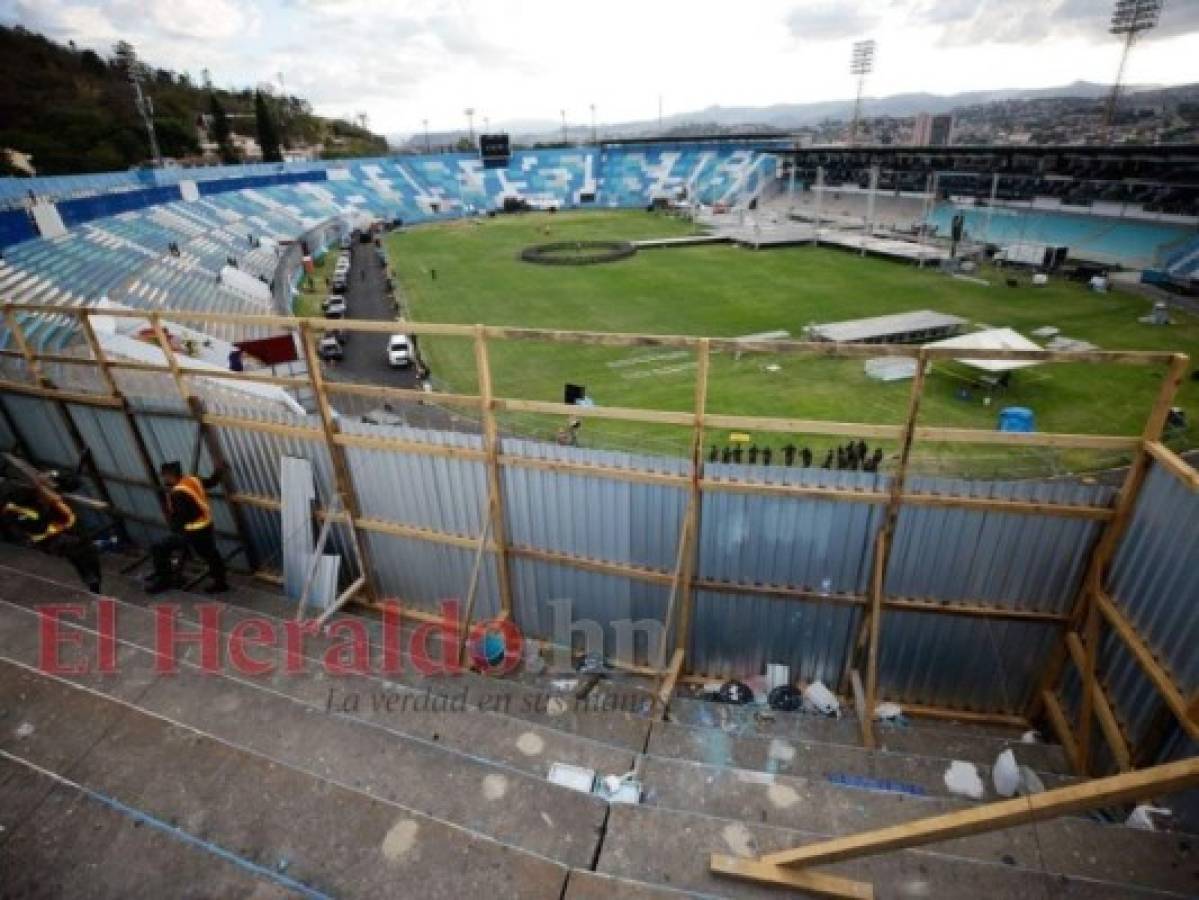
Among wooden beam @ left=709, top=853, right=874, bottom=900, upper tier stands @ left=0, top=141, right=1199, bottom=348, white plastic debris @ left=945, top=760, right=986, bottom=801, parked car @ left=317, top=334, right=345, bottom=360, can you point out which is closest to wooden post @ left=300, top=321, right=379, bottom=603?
wooden beam @ left=709, top=853, right=874, bottom=900

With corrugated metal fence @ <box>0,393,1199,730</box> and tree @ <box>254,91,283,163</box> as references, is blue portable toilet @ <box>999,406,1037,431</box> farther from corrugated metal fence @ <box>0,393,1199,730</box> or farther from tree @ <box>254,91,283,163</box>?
tree @ <box>254,91,283,163</box>

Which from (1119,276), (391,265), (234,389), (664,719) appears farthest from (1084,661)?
(391,265)

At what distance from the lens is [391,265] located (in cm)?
4069

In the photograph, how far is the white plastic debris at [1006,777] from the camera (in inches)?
188

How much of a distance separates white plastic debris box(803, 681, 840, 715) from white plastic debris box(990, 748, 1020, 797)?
4.56ft

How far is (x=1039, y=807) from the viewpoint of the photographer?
279 cm

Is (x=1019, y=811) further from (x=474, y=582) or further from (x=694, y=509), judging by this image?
(x=474, y=582)

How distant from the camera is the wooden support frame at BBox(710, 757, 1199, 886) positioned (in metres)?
2.74

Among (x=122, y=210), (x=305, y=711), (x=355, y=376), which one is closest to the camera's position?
(x=305, y=711)

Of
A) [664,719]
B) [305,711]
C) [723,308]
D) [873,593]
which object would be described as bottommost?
[723,308]

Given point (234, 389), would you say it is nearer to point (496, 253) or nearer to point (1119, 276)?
point (496, 253)

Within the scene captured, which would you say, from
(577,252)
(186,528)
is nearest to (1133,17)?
(577,252)

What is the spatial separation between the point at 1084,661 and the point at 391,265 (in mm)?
42013

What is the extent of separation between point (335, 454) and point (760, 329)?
73.2 ft
